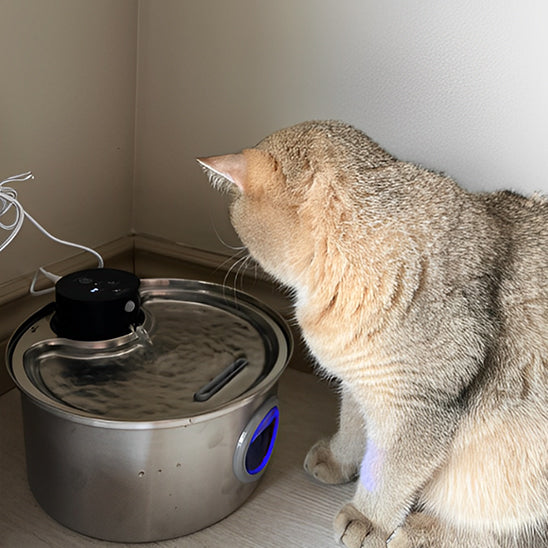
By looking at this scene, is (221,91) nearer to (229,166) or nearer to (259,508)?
(229,166)

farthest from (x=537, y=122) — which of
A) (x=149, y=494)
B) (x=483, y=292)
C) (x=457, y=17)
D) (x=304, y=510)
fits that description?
(x=149, y=494)

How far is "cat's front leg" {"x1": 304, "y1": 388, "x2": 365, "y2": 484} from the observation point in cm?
109

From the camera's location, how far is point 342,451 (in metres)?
1.13

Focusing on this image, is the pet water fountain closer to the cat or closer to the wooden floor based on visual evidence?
the wooden floor

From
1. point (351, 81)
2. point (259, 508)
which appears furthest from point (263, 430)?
point (351, 81)

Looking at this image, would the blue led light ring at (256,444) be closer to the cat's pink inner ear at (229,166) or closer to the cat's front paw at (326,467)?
the cat's front paw at (326,467)

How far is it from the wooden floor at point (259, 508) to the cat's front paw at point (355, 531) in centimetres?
4

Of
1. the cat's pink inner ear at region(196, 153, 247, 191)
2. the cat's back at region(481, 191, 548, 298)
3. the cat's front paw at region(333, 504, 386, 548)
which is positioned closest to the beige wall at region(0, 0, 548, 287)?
the cat's back at region(481, 191, 548, 298)

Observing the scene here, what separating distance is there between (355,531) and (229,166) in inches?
22.3

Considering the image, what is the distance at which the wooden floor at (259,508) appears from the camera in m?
0.99

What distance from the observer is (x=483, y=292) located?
2.84ft

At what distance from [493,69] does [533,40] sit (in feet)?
0.24

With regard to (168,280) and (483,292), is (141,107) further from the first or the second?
(483,292)

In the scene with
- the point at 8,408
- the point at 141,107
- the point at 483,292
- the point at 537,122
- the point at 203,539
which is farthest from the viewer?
the point at 141,107
